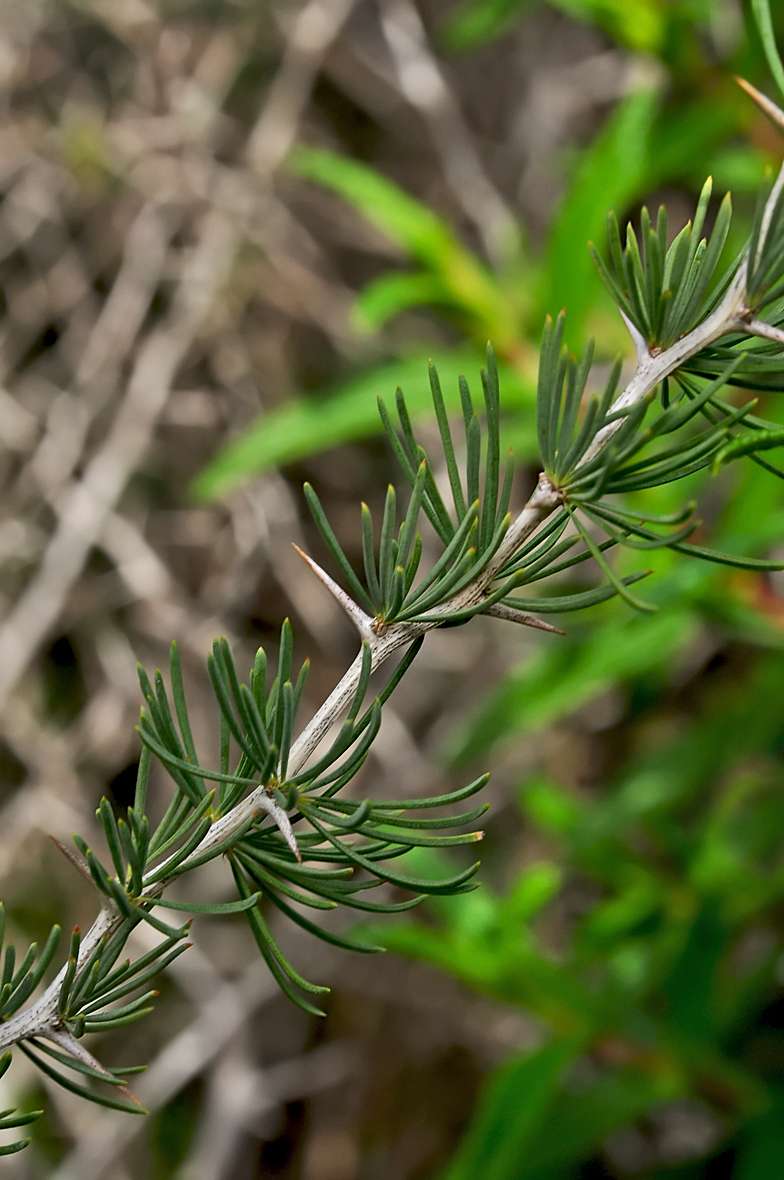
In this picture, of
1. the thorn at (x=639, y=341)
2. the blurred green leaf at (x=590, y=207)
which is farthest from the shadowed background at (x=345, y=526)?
the thorn at (x=639, y=341)

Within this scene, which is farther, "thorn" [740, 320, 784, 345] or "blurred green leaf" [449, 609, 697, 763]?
"blurred green leaf" [449, 609, 697, 763]

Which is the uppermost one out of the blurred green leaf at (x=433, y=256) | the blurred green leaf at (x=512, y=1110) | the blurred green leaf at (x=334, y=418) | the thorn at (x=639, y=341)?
the blurred green leaf at (x=433, y=256)

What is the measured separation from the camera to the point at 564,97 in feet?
4.64

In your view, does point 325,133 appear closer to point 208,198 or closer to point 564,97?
point 208,198

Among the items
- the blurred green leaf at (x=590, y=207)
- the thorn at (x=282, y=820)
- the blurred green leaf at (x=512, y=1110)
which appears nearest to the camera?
the thorn at (x=282, y=820)

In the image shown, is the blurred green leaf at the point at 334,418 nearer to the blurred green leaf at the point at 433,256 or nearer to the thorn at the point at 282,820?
the blurred green leaf at the point at 433,256

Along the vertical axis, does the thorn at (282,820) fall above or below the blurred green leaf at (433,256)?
below

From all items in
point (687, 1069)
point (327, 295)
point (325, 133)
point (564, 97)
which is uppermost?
point (564, 97)

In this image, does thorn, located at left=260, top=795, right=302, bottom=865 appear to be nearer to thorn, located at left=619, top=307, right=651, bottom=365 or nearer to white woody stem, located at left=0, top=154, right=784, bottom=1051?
white woody stem, located at left=0, top=154, right=784, bottom=1051

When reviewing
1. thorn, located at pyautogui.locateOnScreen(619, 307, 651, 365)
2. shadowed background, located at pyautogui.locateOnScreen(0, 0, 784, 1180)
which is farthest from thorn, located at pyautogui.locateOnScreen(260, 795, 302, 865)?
shadowed background, located at pyautogui.locateOnScreen(0, 0, 784, 1180)

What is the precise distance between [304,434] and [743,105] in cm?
54

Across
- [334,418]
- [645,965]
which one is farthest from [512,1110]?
[334,418]

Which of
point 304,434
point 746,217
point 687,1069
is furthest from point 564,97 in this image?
point 687,1069

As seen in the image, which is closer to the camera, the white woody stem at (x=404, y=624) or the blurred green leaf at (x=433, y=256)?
the white woody stem at (x=404, y=624)
